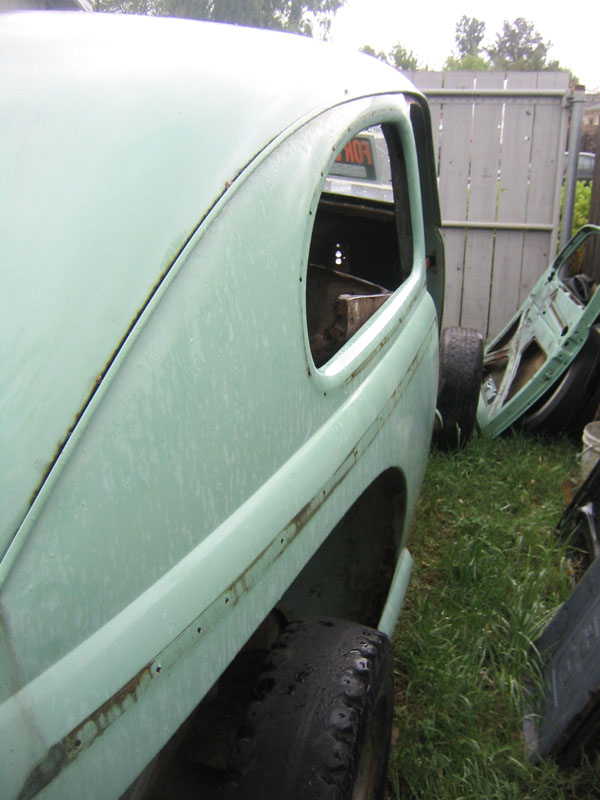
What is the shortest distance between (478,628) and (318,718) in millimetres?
1348

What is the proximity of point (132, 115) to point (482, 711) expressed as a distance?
191 cm

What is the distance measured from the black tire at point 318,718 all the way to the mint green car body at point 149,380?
0.25 meters

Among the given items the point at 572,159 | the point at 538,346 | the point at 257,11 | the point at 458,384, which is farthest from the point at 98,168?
the point at 257,11

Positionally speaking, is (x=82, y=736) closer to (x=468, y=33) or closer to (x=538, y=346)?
(x=538, y=346)

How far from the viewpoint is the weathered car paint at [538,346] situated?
3777 millimetres

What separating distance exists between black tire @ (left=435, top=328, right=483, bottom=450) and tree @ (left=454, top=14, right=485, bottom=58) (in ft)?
167

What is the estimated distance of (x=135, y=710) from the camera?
2.93 ft

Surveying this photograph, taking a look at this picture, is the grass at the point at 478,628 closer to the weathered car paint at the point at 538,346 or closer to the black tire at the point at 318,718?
the weathered car paint at the point at 538,346

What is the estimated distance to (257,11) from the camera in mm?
18828

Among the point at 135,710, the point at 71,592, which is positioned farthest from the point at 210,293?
the point at 135,710

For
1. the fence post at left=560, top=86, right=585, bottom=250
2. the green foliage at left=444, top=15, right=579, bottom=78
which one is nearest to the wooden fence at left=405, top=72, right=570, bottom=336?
the fence post at left=560, top=86, right=585, bottom=250

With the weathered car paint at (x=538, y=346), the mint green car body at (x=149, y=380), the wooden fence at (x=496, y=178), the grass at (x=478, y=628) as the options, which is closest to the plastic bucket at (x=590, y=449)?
the grass at (x=478, y=628)

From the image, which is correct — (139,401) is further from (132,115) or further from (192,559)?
(132,115)

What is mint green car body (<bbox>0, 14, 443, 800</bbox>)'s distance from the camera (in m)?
0.84
